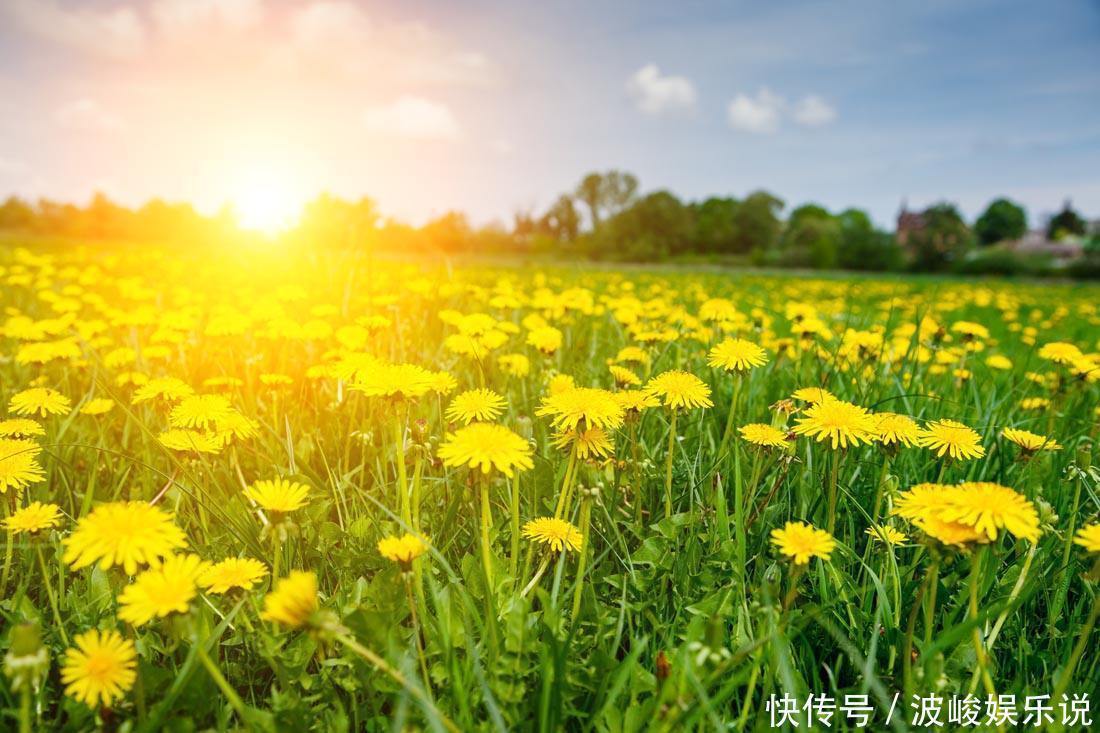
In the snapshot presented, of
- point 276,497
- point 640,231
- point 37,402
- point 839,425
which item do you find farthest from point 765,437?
point 640,231

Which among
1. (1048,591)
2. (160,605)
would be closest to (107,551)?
(160,605)

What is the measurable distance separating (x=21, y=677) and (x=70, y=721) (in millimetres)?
263

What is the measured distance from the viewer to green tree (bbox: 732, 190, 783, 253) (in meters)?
51.4

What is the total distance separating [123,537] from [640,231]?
1857 inches

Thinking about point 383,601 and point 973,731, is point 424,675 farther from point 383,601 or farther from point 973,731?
point 973,731

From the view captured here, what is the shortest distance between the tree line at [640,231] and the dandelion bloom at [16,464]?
Answer: 254 cm

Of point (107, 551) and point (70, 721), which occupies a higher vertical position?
point (107, 551)

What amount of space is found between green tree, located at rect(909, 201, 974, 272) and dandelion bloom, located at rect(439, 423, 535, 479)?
37964mm

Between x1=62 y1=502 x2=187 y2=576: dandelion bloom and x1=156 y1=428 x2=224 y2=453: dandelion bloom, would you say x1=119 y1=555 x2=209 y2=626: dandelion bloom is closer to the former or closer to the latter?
x1=62 y1=502 x2=187 y2=576: dandelion bloom

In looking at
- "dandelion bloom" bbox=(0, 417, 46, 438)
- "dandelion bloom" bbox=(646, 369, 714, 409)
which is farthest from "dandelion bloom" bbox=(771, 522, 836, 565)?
"dandelion bloom" bbox=(0, 417, 46, 438)

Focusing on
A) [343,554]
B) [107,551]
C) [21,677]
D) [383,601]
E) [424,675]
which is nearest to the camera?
[21,677]

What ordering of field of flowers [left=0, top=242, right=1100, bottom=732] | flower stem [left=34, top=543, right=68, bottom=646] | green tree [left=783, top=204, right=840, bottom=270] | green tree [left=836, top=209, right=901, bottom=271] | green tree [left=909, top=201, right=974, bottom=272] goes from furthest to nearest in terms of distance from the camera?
1. green tree [left=909, top=201, right=974, bottom=272]
2. green tree [left=783, top=204, right=840, bottom=270]
3. green tree [left=836, top=209, right=901, bottom=271]
4. flower stem [left=34, top=543, right=68, bottom=646]
5. field of flowers [left=0, top=242, right=1100, bottom=732]

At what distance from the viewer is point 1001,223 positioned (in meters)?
68.7

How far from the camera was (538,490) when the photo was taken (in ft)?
4.80
